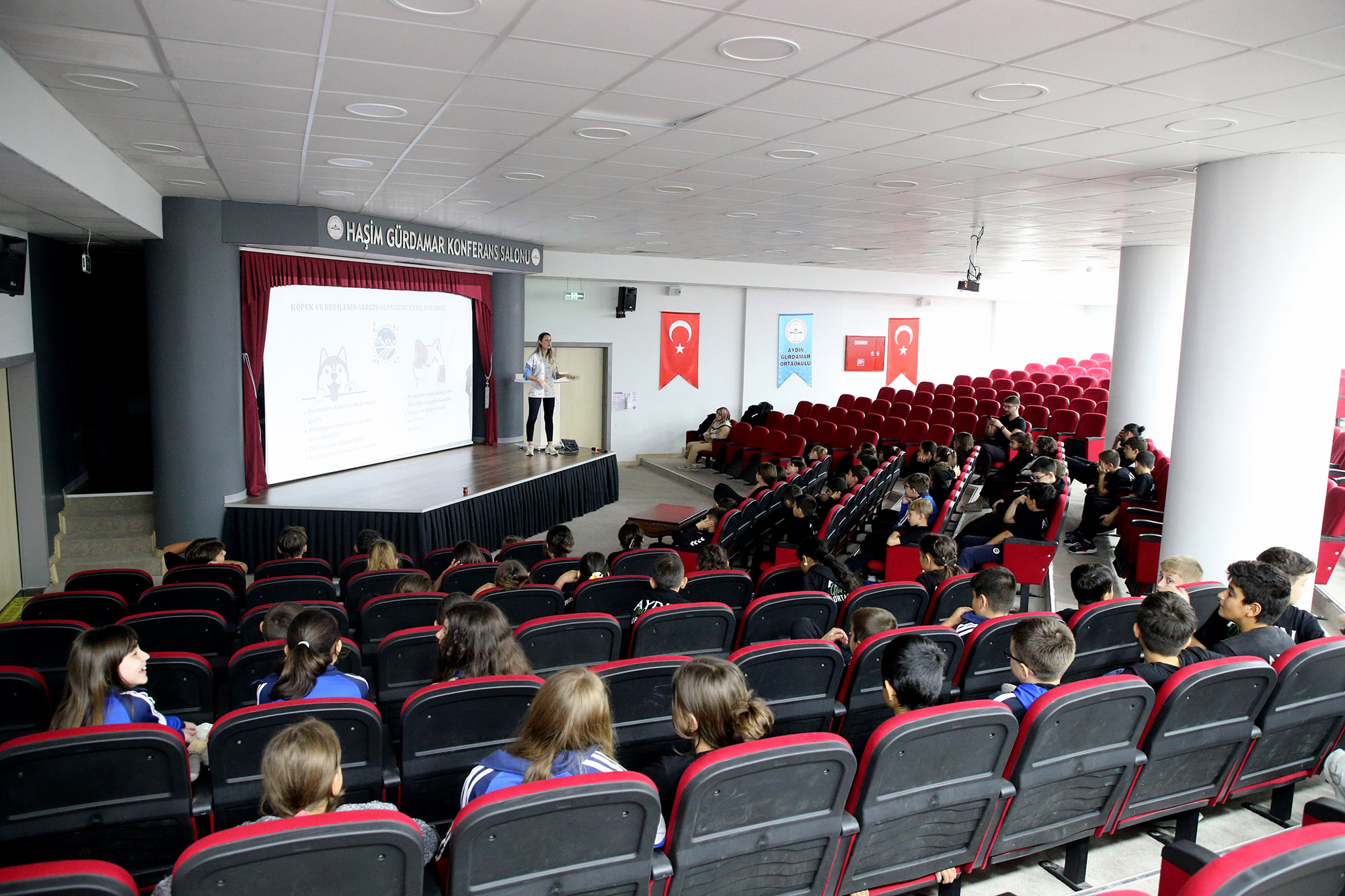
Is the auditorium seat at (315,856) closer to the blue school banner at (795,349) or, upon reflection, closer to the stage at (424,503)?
the stage at (424,503)

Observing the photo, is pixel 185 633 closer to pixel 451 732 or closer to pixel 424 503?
pixel 451 732

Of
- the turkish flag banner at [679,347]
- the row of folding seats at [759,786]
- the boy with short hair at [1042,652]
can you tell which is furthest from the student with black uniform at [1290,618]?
the turkish flag banner at [679,347]

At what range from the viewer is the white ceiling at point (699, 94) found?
3479mm

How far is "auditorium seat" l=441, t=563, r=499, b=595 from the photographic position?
218 inches

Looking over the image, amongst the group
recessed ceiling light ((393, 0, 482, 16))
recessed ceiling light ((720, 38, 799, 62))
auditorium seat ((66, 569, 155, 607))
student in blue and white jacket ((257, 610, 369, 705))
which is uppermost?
recessed ceiling light ((720, 38, 799, 62))

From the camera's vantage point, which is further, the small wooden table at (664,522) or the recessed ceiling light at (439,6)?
the small wooden table at (664,522)

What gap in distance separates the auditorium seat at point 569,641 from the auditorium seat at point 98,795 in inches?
57.0

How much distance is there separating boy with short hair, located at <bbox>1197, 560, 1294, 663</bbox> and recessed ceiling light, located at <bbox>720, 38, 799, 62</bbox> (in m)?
2.90

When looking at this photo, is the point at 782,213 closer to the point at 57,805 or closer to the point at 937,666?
the point at 937,666

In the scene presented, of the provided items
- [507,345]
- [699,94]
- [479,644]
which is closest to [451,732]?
[479,644]

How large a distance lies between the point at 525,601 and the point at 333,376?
723 centimetres

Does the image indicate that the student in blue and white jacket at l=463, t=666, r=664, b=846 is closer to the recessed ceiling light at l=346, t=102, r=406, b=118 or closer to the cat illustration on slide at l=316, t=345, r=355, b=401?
the recessed ceiling light at l=346, t=102, r=406, b=118

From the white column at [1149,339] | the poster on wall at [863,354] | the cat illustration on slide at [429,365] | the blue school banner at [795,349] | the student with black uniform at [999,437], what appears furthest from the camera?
the poster on wall at [863,354]

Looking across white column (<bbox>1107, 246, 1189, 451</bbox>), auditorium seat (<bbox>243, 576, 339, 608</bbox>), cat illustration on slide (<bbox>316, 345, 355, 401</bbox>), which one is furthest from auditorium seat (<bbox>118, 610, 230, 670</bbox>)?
white column (<bbox>1107, 246, 1189, 451</bbox>)
